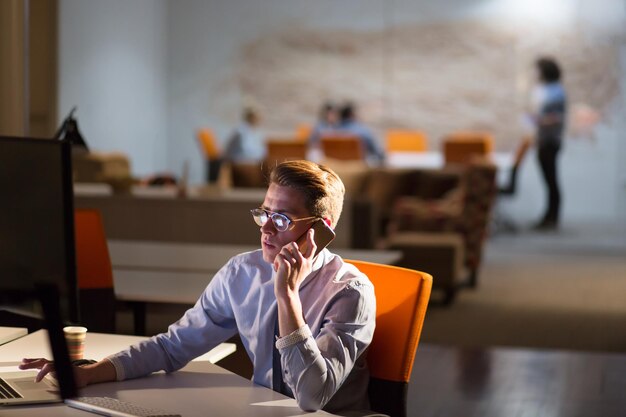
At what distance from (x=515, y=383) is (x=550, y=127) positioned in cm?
683

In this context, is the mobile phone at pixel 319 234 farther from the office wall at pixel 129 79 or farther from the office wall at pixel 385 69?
the office wall at pixel 129 79

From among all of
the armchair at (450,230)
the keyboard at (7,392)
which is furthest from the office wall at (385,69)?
the keyboard at (7,392)

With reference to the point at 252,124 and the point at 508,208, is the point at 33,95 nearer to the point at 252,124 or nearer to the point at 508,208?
the point at 252,124

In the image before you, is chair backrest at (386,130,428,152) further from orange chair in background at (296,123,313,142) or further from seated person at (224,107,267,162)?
seated person at (224,107,267,162)

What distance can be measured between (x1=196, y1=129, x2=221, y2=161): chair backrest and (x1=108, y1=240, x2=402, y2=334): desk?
8259 mm

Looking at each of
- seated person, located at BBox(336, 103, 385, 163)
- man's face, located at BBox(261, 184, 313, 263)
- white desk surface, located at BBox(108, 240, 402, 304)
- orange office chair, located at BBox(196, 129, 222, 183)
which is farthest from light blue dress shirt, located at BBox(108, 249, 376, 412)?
orange office chair, located at BBox(196, 129, 222, 183)

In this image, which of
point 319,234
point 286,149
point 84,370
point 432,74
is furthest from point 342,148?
point 84,370

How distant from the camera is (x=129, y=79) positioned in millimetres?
14203

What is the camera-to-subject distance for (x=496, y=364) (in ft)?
20.9

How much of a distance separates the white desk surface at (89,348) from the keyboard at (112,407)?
0.42 meters

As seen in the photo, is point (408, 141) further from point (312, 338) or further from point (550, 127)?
point (312, 338)

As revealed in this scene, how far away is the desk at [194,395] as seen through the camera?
2.17 metres

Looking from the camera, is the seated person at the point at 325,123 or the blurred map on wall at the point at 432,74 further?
the seated person at the point at 325,123

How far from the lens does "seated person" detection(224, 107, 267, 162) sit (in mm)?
13336
